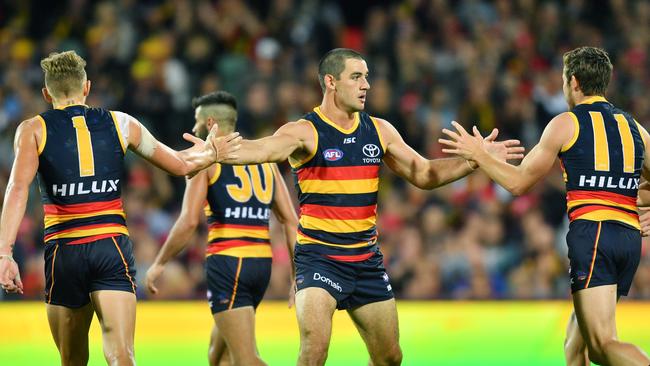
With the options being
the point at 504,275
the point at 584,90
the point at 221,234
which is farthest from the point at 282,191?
the point at 504,275

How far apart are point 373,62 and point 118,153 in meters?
8.53

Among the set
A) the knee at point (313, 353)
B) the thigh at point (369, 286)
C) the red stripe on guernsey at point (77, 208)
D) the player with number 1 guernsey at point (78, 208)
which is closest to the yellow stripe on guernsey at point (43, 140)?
the player with number 1 guernsey at point (78, 208)

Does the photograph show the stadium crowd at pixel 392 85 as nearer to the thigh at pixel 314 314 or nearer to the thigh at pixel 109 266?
the thigh at pixel 314 314

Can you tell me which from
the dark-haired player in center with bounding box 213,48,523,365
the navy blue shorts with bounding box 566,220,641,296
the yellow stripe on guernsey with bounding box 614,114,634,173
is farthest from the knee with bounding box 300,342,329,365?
the yellow stripe on guernsey with bounding box 614,114,634,173

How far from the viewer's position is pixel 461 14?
50.9ft

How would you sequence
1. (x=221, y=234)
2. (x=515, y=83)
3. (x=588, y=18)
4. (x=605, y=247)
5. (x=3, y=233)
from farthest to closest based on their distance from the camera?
(x=588, y=18)
(x=515, y=83)
(x=221, y=234)
(x=605, y=247)
(x=3, y=233)

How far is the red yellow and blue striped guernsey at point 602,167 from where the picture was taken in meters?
6.78

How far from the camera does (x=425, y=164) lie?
23.8 ft

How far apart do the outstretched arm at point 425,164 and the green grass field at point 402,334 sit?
3.60 meters

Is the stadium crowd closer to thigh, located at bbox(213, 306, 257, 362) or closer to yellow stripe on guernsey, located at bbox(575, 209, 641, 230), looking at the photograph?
thigh, located at bbox(213, 306, 257, 362)

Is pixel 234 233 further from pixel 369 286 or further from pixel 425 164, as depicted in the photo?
pixel 425 164

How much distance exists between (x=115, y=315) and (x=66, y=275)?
1.33 feet

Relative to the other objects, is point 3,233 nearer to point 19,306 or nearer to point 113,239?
point 113,239

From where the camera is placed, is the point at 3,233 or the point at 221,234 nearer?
the point at 3,233
